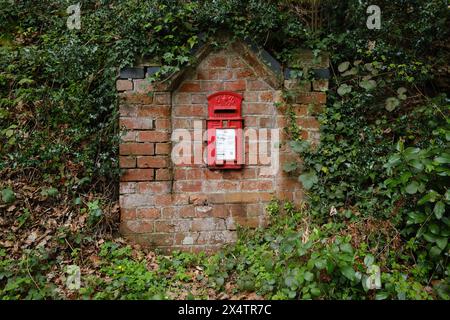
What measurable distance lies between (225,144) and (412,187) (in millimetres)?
1972

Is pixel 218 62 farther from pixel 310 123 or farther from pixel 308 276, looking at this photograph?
pixel 308 276

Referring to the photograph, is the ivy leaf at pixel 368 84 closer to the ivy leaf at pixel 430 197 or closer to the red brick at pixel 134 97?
the ivy leaf at pixel 430 197

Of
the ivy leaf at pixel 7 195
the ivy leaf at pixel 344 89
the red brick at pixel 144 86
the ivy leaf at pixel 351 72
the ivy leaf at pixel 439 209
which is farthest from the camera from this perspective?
the ivy leaf at pixel 351 72

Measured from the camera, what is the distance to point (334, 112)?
429 centimetres

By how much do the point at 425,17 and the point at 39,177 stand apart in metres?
5.18

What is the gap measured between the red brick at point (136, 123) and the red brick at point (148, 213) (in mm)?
948

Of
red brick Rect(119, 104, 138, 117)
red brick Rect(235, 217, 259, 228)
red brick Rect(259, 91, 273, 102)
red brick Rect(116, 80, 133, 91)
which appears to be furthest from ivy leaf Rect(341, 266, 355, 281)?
red brick Rect(116, 80, 133, 91)

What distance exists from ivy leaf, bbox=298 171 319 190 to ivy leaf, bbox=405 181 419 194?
0.97 meters

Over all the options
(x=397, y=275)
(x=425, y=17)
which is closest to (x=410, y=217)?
(x=397, y=275)

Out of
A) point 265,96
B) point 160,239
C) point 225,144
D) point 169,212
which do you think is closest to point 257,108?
point 265,96

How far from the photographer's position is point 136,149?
4.05 m

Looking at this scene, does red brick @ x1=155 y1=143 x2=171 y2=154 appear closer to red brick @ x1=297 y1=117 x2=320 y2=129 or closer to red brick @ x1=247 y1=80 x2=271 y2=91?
red brick @ x1=247 y1=80 x2=271 y2=91

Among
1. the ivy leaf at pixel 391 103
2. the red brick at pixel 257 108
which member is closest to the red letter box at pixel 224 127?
the red brick at pixel 257 108

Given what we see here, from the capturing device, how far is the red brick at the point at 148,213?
4.06m
